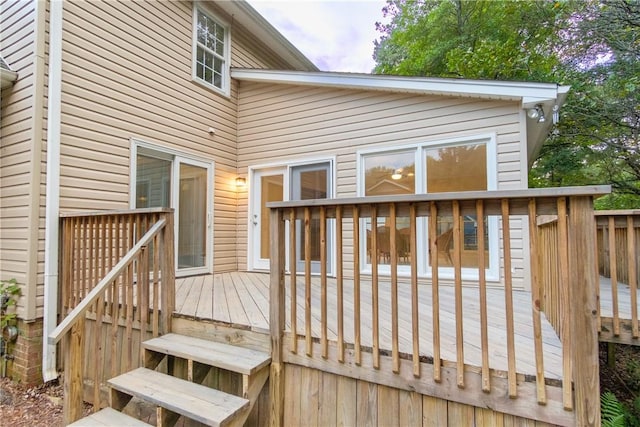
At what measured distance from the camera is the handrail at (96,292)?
2.00 metres

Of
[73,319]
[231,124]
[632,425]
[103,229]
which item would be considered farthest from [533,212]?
[231,124]

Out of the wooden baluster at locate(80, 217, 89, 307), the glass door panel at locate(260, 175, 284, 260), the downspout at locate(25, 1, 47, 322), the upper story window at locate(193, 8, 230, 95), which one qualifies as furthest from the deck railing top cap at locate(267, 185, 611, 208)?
the upper story window at locate(193, 8, 230, 95)

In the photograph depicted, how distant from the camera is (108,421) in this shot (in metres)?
2.05

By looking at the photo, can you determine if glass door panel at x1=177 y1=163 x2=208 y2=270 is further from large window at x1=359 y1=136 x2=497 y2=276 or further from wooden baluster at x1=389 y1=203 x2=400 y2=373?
wooden baluster at x1=389 y1=203 x2=400 y2=373

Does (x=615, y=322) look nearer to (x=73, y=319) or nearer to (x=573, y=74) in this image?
(x=73, y=319)

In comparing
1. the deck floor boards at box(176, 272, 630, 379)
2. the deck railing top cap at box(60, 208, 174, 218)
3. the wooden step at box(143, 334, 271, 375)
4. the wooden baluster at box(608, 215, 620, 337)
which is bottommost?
the wooden step at box(143, 334, 271, 375)

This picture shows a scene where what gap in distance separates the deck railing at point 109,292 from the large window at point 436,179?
2.24 m

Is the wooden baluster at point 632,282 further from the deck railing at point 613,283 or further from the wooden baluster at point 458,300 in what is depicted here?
the wooden baluster at point 458,300

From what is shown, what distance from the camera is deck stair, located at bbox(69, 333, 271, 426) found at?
1933 millimetres

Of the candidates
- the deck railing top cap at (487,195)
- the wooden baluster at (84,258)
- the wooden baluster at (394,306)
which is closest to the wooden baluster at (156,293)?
the wooden baluster at (84,258)

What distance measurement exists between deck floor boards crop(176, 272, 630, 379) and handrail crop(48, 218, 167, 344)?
0.65 metres

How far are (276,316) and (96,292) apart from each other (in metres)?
1.31

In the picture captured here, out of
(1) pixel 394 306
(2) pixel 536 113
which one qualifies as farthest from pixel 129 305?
(2) pixel 536 113

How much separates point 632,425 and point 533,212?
2.62m
